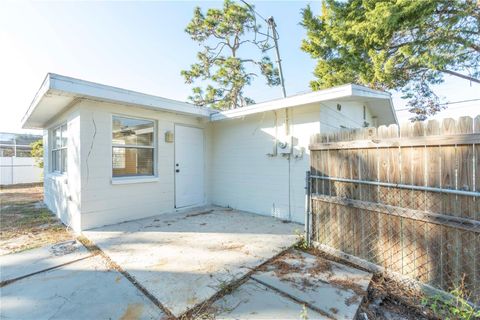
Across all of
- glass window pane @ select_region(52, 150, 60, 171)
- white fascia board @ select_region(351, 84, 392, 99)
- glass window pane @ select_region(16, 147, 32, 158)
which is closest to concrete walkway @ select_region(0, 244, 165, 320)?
glass window pane @ select_region(52, 150, 60, 171)

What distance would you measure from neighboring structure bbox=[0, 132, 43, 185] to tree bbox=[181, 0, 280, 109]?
33.4 ft

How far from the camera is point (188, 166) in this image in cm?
603

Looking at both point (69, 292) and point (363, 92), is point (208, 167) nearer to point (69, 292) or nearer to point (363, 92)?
point (363, 92)

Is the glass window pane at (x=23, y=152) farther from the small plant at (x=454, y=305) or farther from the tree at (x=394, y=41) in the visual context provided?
the small plant at (x=454, y=305)

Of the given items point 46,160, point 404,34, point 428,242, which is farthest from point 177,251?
point 404,34

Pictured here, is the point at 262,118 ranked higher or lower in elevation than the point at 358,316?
higher

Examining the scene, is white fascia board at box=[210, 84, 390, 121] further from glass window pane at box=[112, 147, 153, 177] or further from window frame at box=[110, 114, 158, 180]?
glass window pane at box=[112, 147, 153, 177]

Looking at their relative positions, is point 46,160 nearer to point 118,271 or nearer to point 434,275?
point 118,271

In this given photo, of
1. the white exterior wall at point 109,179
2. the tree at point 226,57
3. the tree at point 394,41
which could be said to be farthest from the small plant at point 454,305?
the tree at point 226,57

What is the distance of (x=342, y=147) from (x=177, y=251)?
280cm

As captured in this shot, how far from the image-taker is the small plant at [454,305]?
191 cm

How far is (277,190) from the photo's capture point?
5.22m

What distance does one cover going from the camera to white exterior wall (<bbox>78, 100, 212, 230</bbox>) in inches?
168

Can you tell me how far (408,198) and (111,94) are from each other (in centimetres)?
496
